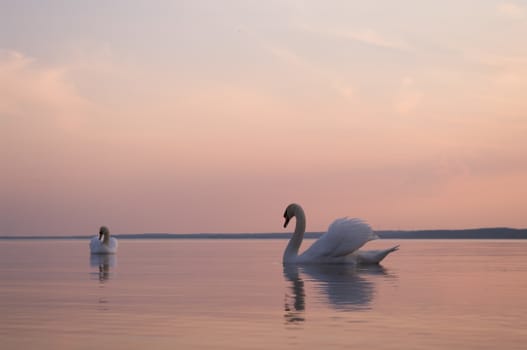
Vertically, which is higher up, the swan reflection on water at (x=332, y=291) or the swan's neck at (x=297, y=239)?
the swan's neck at (x=297, y=239)

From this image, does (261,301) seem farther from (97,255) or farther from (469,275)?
(97,255)

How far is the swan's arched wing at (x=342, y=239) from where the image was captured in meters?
32.7

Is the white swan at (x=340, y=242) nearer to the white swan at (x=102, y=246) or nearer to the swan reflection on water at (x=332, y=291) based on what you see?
the swan reflection on water at (x=332, y=291)

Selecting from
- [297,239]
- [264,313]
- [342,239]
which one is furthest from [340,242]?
[264,313]

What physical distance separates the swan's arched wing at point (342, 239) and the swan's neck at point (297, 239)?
184cm

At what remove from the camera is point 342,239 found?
32844 millimetres

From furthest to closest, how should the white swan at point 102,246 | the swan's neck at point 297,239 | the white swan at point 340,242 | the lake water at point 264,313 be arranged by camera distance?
the white swan at point 102,246
the swan's neck at point 297,239
the white swan at point 340,242
the lake water at point 264,313

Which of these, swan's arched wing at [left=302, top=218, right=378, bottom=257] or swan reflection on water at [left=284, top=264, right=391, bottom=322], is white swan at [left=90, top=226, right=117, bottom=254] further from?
swan reflection on water at [left=284, top=264, right=391, bottom=322]

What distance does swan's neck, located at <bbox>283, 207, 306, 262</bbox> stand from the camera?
34.7 meters

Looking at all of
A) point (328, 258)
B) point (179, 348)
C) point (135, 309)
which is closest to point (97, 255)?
point (328, 258)

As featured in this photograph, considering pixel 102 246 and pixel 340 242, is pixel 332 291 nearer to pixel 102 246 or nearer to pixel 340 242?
pixel 340 242

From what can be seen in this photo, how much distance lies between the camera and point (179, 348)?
11.0 m

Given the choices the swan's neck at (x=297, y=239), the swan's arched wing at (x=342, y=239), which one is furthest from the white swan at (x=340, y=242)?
the swan's neck at (x=297, y=239)

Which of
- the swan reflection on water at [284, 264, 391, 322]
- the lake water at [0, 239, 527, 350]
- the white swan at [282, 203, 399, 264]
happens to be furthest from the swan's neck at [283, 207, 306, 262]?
the lake water at [0, 239, 527, 350]
